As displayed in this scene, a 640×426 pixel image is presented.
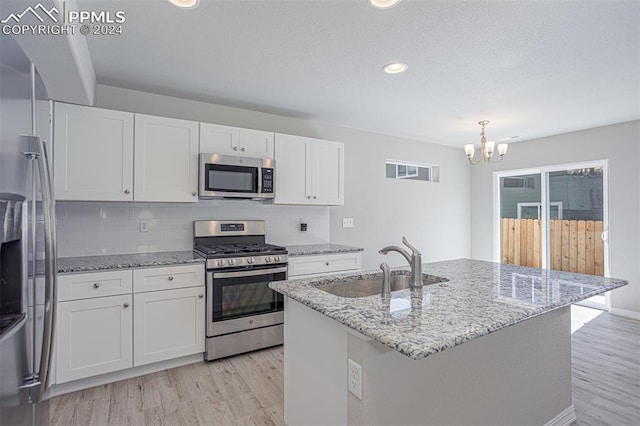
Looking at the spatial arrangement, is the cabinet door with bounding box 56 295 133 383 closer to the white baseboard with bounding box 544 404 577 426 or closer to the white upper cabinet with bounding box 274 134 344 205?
the white upper cabinet with bounding box 274 134 344 205

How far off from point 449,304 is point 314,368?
69 centimetres

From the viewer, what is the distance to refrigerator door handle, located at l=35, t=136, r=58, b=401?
4.09ft

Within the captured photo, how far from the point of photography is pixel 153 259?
2727 mm

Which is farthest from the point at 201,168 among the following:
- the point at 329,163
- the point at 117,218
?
the point at 329,163

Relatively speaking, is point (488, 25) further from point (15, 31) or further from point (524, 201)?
point (524, 201)

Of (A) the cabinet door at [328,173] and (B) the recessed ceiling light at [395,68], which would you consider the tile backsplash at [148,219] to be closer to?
(A) the cabinet door at [328,173]

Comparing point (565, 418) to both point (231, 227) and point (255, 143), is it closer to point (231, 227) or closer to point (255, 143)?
point (231, 227)

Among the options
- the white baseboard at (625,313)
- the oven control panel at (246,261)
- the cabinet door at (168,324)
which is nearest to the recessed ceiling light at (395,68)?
the oven control panel at (246,261)

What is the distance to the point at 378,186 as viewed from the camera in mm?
4727

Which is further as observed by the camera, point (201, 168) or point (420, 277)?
point (201, 168)

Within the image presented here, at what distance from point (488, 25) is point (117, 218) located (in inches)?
126

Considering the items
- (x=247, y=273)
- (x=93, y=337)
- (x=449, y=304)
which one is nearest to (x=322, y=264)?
(x=247, y=273)

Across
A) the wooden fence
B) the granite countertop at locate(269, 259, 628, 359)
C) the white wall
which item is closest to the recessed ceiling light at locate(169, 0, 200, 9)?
the granite countertop at locate(269, 259, 628, 359)

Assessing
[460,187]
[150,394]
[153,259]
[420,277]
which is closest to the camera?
[420,277]
